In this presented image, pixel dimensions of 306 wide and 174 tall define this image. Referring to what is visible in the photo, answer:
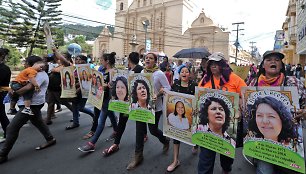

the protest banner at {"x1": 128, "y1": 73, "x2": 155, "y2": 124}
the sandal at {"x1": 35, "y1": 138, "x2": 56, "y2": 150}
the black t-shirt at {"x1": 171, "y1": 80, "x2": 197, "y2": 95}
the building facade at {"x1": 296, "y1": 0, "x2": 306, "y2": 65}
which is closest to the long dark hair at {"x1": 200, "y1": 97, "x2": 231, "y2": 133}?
the black t-shirt at {"x1": 171, "y1": 80, "x2": 197, "y2": 95}

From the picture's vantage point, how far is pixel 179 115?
2.96m

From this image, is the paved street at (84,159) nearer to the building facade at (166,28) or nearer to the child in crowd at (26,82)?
the child in crowd at (26,82)

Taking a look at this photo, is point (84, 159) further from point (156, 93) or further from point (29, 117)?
point (156, 93)

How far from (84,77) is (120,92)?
1419 mm

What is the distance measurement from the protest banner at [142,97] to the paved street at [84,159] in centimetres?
81

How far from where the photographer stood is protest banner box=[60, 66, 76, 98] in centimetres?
489

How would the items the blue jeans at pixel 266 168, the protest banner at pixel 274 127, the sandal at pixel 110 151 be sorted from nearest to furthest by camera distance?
the protest banner at pixel 274 127
the blue jeans at pixel 266 168
the sandal at pixel 110 151

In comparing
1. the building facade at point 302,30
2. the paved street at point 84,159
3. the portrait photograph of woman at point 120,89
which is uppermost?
the building facade at point 302,30

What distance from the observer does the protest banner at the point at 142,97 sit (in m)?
3.19

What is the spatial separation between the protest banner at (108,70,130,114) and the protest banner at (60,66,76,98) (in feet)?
5.35

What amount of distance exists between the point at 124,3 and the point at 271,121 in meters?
61.4

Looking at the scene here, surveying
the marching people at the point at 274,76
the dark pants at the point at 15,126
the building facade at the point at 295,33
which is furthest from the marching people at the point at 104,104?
the building facade at the point at 295,33

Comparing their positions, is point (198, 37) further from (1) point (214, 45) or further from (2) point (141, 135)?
(2) point (141, 135)

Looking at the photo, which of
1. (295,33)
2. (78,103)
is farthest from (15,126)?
(295,33)
